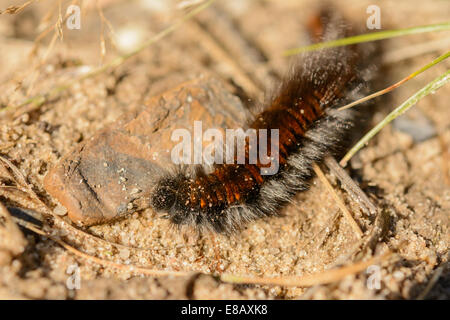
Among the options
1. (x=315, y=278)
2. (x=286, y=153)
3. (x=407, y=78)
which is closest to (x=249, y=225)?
(x=286, y=153)

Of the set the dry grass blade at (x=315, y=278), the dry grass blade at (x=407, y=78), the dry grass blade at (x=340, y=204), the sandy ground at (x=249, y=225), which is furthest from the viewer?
the dry grass blade at (x=340, y=204)

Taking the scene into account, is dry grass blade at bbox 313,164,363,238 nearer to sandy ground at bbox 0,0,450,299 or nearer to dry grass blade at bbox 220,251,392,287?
sandy ground at bbox 0,0,450,299

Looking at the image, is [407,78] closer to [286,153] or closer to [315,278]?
[286,153]

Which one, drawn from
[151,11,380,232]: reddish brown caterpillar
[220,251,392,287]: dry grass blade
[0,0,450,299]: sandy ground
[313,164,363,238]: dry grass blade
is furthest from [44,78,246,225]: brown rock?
[220,251,392,287]: dry grass blade

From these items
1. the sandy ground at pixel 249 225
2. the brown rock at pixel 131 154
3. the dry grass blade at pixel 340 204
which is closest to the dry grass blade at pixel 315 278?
the sandy ground at pixel 249 225

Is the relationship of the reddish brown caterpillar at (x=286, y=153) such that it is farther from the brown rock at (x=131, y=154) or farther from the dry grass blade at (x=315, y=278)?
the dry grass blade at (x=315, y=278)

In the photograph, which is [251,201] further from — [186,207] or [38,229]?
[38,229]
